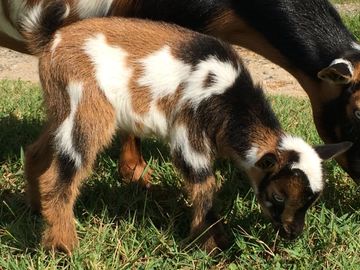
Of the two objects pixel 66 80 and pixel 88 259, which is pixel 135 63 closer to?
pixel 66 80

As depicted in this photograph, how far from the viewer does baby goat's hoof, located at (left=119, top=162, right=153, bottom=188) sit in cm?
392

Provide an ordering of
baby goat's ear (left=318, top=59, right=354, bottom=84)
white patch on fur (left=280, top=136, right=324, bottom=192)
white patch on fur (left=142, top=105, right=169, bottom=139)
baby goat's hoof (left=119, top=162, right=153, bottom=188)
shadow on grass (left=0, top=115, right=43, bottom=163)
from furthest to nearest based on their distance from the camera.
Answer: shadow on grass (left=0, top=115, right=43, bottom=163) → baby goat's hoof (left=119, top=162, right=153, bottom=188) → baby goat's ear (left=318, top=59, right=354, bottom=84) → white patch on fur (left=142, top=105, right=169, bottom=139) → white patch on fur (left=280, top=136, right=324, bottom=192)

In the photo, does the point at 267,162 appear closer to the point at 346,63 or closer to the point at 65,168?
the point at 346,63

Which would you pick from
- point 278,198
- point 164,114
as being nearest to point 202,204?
point 278,198

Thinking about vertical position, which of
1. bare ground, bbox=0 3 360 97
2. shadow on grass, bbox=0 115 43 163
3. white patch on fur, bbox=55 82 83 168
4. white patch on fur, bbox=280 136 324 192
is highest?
white patch on fur, bbox=280 136 324 192

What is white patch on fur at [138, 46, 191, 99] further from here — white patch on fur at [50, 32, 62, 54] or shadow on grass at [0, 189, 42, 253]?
shadow on grass at [0, 189, 42, 253]

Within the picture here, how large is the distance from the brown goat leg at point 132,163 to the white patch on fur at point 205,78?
838mm

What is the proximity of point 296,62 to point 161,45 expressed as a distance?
35.2 inches

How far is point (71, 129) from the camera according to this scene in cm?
310

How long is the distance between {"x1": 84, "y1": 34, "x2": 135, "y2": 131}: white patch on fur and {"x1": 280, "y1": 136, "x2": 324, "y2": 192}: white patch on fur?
2.61ft

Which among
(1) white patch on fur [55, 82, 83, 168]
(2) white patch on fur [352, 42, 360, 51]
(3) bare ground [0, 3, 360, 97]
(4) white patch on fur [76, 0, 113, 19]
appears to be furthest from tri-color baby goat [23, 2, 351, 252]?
(3) bare ground [0, 3, 360, 97]

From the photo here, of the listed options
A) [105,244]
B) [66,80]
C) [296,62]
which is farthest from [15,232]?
[296,62]

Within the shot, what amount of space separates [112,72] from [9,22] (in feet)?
3.95

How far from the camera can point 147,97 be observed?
10.7ft
